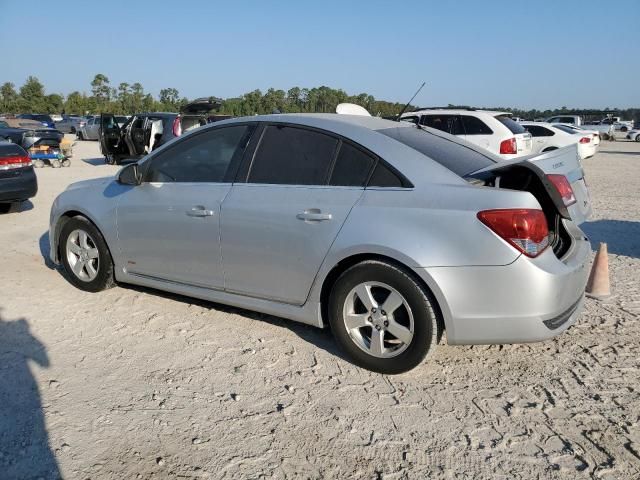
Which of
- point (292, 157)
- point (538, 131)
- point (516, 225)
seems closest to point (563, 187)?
point (516, 225)

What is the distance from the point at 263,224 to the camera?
363 centimetres

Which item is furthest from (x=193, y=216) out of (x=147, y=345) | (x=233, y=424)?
(x=233, y=424)

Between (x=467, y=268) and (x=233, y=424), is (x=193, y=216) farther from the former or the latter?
(x=467, y=268)

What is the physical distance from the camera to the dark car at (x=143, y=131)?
51.6 ft

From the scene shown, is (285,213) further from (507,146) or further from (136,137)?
(136,137)

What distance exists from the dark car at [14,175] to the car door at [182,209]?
195 inches

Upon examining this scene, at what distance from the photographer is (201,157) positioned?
418cm

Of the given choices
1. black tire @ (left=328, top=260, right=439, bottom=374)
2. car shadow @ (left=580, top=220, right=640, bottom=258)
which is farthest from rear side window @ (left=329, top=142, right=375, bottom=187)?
car shadow @ (left=580, top=220, right=640, bottom=258)

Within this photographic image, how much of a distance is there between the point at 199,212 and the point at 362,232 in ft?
4.44

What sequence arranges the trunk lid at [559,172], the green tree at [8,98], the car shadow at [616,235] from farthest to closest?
the green tree at [8,98] < the car shadow at [616,235] < the trunk lid at [559,172]

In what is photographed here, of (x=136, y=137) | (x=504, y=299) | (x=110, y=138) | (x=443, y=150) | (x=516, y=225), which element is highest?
(x=443, y=150)

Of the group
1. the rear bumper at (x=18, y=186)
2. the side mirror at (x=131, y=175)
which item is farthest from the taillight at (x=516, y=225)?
the rear bumper at (x=18, y=186)

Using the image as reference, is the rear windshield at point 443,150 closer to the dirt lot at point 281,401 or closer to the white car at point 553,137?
the dirt lot at point 281,401

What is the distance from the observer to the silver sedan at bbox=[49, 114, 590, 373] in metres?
3.01
